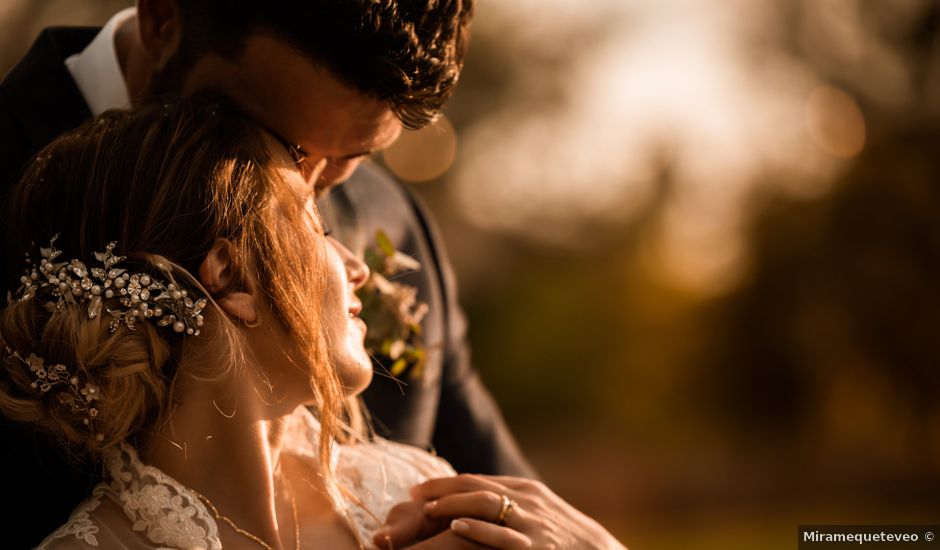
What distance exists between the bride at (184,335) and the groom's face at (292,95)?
119mm

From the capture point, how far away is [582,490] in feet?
39.3

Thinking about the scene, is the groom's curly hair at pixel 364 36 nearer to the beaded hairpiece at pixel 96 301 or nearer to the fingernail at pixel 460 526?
the beaded hairpiece at pixel 96 301

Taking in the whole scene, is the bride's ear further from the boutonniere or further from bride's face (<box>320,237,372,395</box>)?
the boutonniere

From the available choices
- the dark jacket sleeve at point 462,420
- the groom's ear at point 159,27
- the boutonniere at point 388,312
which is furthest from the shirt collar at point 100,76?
the dark jacket sleeve at point 462,420

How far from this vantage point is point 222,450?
2484mm

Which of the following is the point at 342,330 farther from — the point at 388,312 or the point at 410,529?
the point at 388,312

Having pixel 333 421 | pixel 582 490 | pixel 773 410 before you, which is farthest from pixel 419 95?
pixel 773 410

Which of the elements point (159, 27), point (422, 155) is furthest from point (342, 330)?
point (422, 155)

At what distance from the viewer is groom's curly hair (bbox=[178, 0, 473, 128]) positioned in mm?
2602

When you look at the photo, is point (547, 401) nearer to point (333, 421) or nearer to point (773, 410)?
point (773, 410)

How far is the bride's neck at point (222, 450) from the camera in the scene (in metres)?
2.46

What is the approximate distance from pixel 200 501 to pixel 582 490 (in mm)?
9994

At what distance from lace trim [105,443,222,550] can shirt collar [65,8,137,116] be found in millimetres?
1229

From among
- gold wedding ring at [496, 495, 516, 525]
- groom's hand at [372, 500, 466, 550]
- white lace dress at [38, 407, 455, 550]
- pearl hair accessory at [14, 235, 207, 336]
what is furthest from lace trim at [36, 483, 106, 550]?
gold wedding ring at [496, 495, 516, 525]
